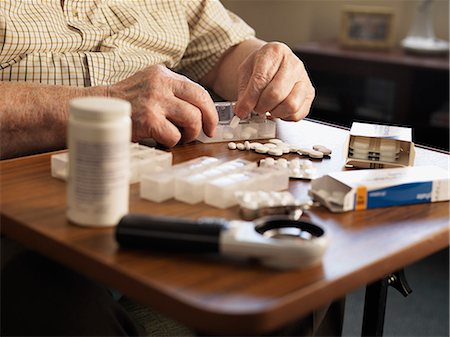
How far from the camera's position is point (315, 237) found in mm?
783

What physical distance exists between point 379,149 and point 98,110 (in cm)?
51

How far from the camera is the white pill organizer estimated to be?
93cm

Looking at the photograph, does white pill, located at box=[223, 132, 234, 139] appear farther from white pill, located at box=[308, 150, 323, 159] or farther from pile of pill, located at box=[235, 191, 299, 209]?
pile of pill, located at box=[235, 191, 299, 209]

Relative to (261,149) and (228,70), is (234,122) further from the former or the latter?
(228,70)

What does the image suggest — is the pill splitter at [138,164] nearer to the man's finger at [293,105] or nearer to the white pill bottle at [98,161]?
the white pill bottle at [98,161]

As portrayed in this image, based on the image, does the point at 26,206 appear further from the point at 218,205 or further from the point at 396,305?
the point at 396,305

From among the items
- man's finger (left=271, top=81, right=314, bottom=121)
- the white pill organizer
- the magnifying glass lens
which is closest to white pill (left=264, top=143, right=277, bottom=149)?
man's finger (left=271, top=81, right=314, bottom=121)

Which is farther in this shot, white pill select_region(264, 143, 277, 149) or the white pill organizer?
white pill select_region(264, 143, 277, 149)

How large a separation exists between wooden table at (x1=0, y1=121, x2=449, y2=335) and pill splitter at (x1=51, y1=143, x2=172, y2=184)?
0.6 inches

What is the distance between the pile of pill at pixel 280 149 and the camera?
1.17 metres

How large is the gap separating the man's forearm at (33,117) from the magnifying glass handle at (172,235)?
0.46 metres

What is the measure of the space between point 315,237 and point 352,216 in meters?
0.14

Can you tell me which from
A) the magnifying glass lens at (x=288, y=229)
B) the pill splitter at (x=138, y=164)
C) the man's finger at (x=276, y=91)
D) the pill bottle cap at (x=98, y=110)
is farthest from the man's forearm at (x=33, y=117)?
the magnifying glass lens at (x=288, y=229)

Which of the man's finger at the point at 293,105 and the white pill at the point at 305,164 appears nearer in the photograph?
the white pill at the point at 305,164
